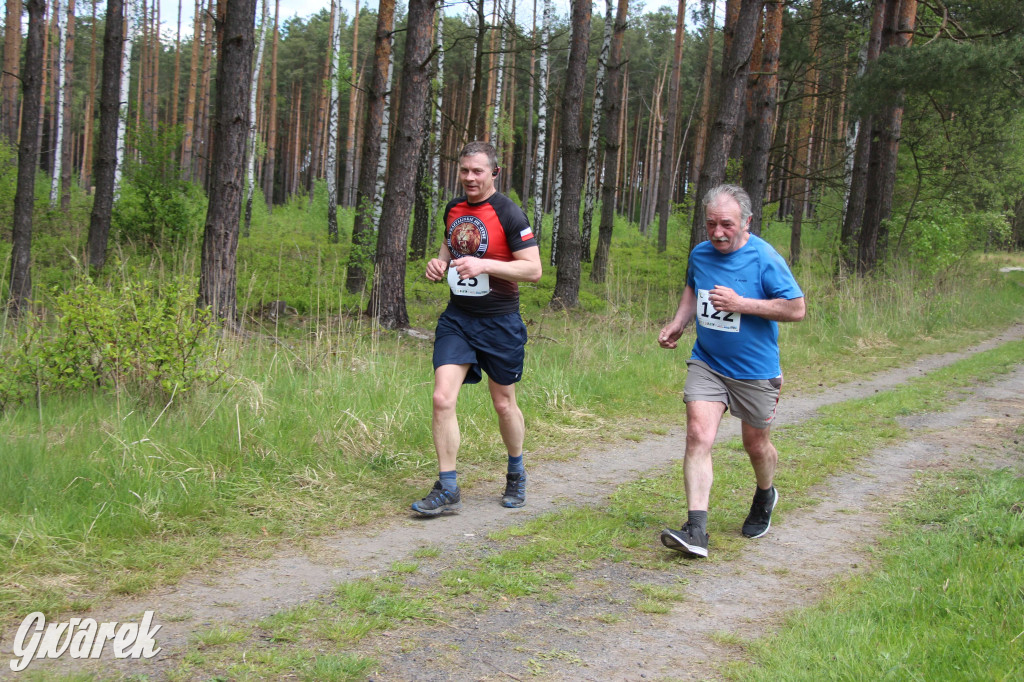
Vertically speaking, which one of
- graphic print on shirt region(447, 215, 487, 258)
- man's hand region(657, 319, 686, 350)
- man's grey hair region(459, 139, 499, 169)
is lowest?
man's hand region(657, 319, 686, 350)

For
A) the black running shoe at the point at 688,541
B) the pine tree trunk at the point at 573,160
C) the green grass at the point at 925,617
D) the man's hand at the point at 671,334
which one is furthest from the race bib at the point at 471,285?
the pine tree trunk at the point at 573,160

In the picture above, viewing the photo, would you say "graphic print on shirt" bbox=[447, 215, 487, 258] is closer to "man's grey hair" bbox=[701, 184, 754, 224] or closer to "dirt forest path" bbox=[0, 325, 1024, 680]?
"man's grey hair" bbox=[701, 184, 754, 224]

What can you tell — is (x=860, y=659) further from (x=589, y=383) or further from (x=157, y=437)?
(x=589, y=383)

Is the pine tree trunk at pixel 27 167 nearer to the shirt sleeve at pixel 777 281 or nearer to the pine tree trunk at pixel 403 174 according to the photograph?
the pine tree trunk at pixel 403 174

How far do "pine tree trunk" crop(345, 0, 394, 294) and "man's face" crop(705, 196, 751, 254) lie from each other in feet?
30.8

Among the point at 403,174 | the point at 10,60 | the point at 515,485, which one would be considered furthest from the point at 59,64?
the point at 515,485

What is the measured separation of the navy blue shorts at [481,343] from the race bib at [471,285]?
149 mm

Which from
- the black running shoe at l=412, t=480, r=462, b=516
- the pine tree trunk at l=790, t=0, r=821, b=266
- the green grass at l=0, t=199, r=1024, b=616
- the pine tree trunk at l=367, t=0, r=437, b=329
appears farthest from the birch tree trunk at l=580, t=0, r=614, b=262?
the black running shoe at l=412, t=480, r=462, b=516

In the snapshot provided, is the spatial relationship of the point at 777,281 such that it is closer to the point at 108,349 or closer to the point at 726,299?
the point at 726,299

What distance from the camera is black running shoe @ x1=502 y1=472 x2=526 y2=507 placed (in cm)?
530

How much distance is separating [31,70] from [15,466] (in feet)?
31.8

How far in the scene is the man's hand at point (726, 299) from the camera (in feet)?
14.2

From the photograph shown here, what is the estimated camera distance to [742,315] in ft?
14.8

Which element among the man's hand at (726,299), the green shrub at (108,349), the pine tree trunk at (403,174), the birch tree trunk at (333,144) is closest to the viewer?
the man's hand at (726,299)
